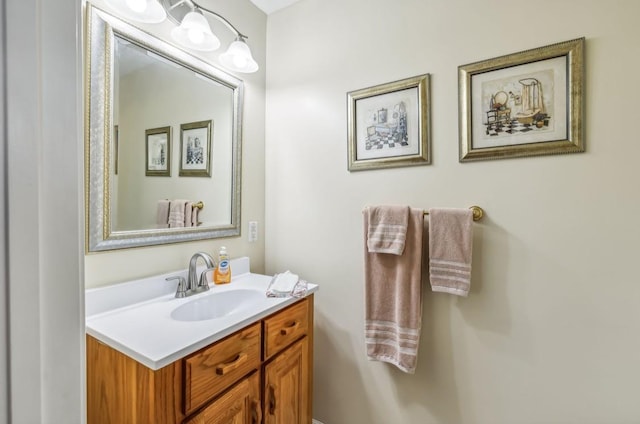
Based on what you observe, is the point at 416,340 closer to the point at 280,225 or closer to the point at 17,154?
the point at 280,225

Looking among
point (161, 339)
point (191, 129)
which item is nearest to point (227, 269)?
point (161, 339)

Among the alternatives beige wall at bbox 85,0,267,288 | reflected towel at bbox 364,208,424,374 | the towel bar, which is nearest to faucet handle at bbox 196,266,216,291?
beige wall at bbox 85,0,267,288

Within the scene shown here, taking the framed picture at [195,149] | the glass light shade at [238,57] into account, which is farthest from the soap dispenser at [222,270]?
the glass light shade at [238,57]

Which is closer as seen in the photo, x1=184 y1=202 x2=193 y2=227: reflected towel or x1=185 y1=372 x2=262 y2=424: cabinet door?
x1=185 y1=372 x2=262 y2=424: cabinet door

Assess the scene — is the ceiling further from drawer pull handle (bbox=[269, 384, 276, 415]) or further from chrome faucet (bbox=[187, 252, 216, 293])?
drawer pull handle (bbox=[269, 384, 276, 415])

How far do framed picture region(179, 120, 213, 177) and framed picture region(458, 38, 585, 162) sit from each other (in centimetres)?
120

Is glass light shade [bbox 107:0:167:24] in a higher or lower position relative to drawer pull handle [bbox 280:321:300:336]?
higher

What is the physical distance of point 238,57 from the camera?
1370 mm

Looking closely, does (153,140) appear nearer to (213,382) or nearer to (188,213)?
(188,213)

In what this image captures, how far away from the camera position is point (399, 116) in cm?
131

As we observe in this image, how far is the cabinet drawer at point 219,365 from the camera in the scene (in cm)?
78

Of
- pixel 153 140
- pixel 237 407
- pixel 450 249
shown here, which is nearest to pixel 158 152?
pixel 153 140

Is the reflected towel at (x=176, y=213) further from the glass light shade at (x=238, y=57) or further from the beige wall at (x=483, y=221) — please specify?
the glass light shade at (x=238, y=57)

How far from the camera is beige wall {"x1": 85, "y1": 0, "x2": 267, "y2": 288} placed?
114 cm
